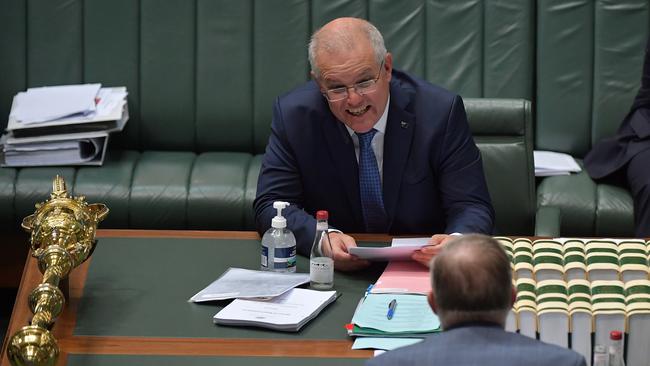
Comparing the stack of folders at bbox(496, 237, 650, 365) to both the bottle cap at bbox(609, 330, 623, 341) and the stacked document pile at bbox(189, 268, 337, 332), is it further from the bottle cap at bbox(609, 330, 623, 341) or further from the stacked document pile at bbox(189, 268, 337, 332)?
the stacked document pile at bbox(189, 268, 337, 332)

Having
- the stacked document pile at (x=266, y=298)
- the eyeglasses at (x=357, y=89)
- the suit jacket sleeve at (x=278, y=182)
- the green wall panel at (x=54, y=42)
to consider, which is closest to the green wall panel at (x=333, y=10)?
the green wall panel at (x=54, y=42)

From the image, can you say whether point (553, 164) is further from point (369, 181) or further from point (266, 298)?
point (266, 298)

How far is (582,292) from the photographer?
2576mm

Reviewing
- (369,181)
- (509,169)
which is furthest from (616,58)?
(369,181)

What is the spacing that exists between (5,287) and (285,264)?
2518 mm

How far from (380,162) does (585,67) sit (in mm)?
1963

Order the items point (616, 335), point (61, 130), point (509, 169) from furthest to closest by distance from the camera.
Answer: point (61, 130)
point (509, 169)
point (616, 335)

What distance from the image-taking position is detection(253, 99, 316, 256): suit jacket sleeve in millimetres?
3443

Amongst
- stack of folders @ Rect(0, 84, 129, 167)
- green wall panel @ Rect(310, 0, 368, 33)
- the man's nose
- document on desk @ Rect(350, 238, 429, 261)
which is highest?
green wall panel @ Rect(310, 0, 368, 33)

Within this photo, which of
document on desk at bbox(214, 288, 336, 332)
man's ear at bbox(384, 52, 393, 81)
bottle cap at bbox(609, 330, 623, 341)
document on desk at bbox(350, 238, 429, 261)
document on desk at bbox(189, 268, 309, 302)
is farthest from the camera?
man's ear at bbox(384, 52, 393, 81)

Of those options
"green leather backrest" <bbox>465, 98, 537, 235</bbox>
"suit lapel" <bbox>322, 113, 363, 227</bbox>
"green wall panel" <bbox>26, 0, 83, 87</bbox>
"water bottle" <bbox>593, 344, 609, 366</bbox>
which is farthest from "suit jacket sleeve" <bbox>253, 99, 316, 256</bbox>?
"green wall panel" <bbox>26, 0, 83, 87</bbox>

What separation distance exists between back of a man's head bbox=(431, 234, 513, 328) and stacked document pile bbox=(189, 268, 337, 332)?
0.85 meters

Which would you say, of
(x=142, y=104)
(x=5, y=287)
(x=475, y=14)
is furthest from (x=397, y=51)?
(x=5, y=287)

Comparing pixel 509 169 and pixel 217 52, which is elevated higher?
pixel 217 52
